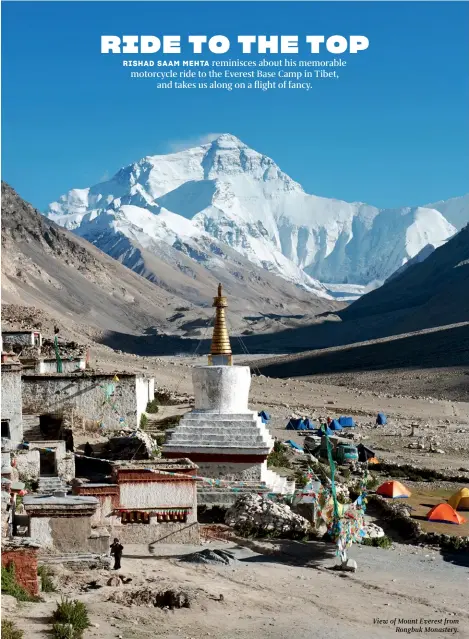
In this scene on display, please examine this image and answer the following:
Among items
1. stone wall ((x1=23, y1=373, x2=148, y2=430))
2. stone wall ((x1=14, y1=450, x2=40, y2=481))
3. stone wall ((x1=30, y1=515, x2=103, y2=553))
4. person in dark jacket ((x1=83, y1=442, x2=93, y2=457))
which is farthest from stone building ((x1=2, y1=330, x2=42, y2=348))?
stone wall ((x1=30, y1=515, x2=103, y2=553))

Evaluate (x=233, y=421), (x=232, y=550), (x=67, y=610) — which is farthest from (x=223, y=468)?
(x=67, y=610)

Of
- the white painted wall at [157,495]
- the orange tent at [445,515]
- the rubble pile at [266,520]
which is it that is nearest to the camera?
the white painted wall at [157,495]

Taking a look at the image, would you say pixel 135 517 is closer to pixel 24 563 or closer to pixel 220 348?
pixel 24 563

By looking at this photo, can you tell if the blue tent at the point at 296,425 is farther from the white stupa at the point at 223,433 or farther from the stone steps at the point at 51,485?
the stone steps at the point at 51,485

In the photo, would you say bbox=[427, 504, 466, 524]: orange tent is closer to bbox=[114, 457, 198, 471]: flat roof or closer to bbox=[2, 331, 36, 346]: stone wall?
bbox=[114, 457, 198, 471]: flat roof

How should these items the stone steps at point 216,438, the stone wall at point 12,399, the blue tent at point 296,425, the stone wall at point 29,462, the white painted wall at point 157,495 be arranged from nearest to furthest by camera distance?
the white painted wall at point 157,495 < the stone wall at point 29,462 < the stone steps at point 216,438 < the stone wall at point 12,399 < the blue tent at point 296,425

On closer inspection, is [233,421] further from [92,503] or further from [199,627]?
[199,627]

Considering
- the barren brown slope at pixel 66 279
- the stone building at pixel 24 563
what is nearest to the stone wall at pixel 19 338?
the stone building at pixel 24 563
